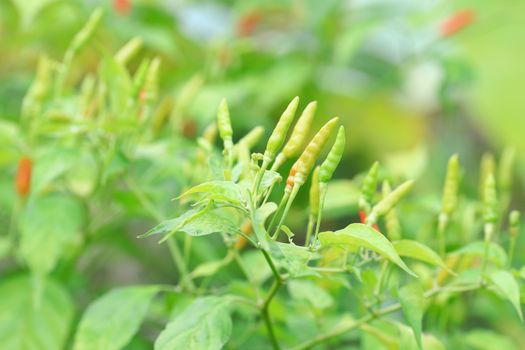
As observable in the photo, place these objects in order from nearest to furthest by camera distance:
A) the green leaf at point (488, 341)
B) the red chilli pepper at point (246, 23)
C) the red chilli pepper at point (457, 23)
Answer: the green leaf at point (488, 341) < the red chilli pepper at point (457, 23) < the red chilli pepper at point (246, 23)

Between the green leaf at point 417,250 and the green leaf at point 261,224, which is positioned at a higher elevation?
the green leaf at point 261,224

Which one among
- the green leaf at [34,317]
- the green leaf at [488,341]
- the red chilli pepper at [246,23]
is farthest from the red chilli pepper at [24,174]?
the red chilli pepper at [246,23]

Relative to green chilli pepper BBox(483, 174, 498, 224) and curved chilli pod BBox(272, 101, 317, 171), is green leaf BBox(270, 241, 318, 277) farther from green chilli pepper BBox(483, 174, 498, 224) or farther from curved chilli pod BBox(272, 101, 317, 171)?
green chilli pepper BBox(483, 174, 498, 224)

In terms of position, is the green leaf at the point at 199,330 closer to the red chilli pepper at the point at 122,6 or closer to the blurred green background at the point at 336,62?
the blurred green background at the point at 336,62

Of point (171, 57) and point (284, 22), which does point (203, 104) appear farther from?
point (284, 22)

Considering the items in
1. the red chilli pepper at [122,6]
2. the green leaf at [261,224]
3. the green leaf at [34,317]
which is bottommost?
the green leaf at [34,317]

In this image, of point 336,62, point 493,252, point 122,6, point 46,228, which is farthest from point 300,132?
point 336,62
